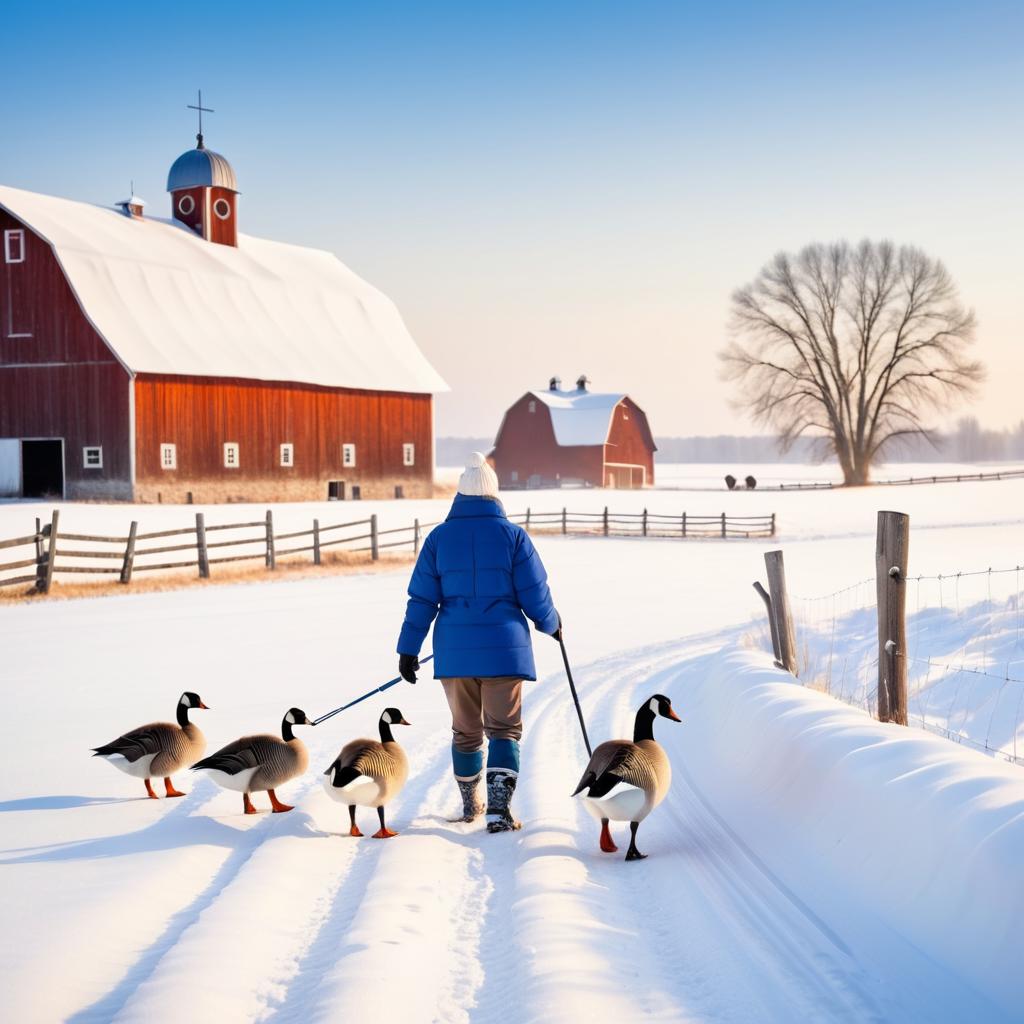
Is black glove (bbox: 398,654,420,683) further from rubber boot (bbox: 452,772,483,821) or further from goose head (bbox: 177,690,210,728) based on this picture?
goose head (bbox: 177,690,210,728)

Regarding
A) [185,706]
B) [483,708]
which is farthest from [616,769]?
[185,706]

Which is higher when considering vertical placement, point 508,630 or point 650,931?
point 508,630

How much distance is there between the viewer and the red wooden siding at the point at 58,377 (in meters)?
31.5

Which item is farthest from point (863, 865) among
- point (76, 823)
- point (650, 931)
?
point (76, 823)

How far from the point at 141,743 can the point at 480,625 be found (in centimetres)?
201

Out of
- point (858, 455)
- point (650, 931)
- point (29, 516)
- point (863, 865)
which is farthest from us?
point (858, 455)

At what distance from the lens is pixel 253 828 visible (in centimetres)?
553

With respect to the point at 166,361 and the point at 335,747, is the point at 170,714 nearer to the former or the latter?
the point at 335,747

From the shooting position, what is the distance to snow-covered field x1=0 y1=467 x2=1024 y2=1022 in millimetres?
3529

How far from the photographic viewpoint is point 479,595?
5613 mm

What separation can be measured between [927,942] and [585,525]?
3814 centimetres

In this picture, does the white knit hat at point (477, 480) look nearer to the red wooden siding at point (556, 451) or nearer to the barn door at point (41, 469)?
the barn door at point (41, 469)

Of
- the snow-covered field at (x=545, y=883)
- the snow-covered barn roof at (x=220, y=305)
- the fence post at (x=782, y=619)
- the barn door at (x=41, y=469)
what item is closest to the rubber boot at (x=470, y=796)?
the snow-covered field at (x=545, y=883)

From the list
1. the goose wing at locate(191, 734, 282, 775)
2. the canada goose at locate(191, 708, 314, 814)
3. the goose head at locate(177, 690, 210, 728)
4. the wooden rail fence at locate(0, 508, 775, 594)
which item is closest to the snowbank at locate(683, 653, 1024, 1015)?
the canada goose at locate(191, 708, 314, 814)
